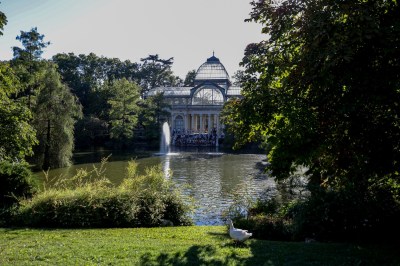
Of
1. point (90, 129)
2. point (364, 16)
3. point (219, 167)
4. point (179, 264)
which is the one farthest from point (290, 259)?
point (90, 129)

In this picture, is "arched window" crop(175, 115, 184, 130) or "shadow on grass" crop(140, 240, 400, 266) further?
"arched window" crop(175, 115, 184, 130)

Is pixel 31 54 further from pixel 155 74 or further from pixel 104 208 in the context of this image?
pixel 155 74

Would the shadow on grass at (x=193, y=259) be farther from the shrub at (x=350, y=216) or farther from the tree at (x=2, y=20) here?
the tree at (x=2, y=20)

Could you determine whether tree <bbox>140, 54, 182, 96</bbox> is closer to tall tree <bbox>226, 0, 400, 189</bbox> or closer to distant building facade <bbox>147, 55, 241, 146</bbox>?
distant building facade <bbox>147, 55, 241, 146</bbox>

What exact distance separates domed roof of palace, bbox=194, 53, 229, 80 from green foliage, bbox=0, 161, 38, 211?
50.8 metres

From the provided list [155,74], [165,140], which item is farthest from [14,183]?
[155,74]

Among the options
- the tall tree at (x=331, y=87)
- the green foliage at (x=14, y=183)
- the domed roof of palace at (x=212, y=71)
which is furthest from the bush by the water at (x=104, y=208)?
the domed roof of palace at (x=212, y=71)

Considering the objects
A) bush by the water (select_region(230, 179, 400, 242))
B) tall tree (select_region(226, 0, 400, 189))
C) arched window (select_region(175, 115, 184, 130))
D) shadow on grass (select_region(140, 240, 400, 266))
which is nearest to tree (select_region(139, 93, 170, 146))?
arched window (select_region(175, 115, 184, 130))

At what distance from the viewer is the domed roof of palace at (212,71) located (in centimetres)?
6147

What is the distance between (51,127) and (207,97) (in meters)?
34.4

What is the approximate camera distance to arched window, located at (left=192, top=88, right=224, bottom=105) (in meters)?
58.7

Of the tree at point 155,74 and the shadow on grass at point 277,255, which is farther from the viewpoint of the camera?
the tree at point 155,74

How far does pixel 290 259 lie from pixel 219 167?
21.7 m

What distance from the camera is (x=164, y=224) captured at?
37.9 feet
